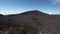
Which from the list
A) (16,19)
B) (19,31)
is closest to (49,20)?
(16,19)

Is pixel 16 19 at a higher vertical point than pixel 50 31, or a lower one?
higher

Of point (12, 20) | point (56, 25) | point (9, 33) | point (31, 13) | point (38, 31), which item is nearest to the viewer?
point (9, 33)

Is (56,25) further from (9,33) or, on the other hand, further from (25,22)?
(9,33)

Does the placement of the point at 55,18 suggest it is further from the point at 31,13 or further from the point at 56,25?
the point at 31,13

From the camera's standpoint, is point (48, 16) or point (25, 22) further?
point (48, 16)

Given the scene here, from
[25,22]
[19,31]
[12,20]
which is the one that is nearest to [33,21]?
[25,22]

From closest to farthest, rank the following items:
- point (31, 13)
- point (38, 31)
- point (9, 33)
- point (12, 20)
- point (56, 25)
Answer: point (9, 33), point (38, 31), point (56, 25), point (12, 20), point (31, 13)
